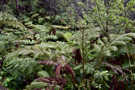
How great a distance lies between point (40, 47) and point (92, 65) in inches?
32.7

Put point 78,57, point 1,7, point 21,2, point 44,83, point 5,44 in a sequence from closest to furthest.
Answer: point 44,83 < point 78,57 < point 5,44 < point 1,7 < point 21,2

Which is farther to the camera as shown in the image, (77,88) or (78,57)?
(78,57)

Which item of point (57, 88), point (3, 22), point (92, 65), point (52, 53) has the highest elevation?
point (3, 22)

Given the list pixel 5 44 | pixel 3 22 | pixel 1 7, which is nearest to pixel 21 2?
pixel 1 7

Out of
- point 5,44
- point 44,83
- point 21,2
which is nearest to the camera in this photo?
point 44,83

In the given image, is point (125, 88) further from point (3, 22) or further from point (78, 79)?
point (3, 22)

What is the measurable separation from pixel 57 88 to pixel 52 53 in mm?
→ 525

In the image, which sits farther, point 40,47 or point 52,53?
point 40,47

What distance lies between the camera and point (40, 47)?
215cm

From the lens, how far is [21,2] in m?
5.16

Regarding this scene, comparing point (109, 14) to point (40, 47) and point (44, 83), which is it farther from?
point (44, 83)

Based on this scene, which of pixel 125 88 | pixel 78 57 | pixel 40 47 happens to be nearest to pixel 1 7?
pixel 40 47

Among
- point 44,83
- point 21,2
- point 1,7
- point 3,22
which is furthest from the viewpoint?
point 21,2

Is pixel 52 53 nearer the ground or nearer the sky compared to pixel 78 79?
nearer the sky
